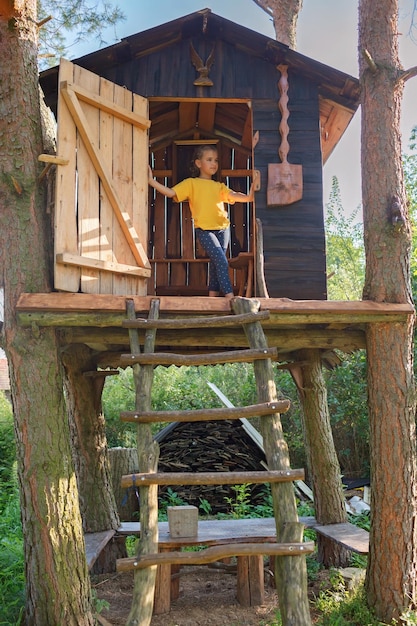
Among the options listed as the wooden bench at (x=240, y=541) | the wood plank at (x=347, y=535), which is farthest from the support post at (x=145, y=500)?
the wood plank at (x=347, y=535)

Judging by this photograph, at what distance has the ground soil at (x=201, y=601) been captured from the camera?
6.04 meters

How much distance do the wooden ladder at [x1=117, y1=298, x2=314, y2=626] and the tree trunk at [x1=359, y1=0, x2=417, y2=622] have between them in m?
1.34

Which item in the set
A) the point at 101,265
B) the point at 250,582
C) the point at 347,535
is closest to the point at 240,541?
the point at 250,582

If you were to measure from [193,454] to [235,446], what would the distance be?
758 mm

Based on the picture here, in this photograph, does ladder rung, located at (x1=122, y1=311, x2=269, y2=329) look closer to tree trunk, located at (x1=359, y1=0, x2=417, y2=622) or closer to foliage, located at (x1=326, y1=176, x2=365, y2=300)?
tree trunk, located at (x1=359, y1=0, x2=417, y2=622)

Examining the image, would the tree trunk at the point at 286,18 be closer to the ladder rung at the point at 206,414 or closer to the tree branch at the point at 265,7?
the tree branch at the point at 265,7

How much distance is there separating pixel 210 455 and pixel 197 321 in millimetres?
6612

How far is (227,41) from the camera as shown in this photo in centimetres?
662

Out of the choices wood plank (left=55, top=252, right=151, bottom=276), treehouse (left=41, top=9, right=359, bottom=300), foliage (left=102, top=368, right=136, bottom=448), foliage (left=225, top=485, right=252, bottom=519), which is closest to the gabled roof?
treehouse (left=41, top=9, right=359, bottom=300)

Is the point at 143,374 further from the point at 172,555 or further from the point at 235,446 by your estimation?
the point at 235,446

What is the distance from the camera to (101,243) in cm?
558

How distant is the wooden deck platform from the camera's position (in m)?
5.10

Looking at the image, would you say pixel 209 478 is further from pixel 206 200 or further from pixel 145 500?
pixel 206 200

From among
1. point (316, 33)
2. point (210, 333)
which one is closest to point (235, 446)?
point (210, 333)
